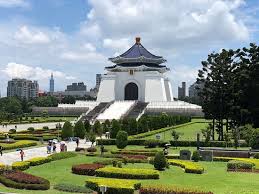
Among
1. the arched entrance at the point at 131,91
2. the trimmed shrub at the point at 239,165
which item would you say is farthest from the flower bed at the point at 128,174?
the arched entrance at the point at 131,91

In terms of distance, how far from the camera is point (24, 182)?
16.9 meters

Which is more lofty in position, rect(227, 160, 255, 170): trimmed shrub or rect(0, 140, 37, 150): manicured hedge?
rect(0, 140, 37, 150): manicured hedge

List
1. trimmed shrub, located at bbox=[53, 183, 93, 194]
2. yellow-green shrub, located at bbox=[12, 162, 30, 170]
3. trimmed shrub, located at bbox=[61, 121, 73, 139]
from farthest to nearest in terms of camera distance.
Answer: trimmed shrub, located at bbox=[61, 121, 73, 139] → yellow-green shrub, located at bbox=[12, 162, 30, 170] → trimmed shrub, located at bbox=[53, 183, 93, 194]

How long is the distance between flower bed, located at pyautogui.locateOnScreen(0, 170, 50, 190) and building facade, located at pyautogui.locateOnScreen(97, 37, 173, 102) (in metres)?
69.1

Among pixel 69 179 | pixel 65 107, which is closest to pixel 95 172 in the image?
pixel 69 179

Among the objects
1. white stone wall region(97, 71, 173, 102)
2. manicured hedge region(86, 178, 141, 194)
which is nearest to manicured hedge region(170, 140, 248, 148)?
manicured hedge region(86, 178, 141, 194)

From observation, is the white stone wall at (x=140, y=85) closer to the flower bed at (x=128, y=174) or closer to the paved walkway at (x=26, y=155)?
the paved walkway at (x=26, y=155)

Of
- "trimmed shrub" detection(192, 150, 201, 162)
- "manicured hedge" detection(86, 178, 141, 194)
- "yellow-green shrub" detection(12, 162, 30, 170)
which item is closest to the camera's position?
"manicured hedge" detection(86, 178, 141, 194)

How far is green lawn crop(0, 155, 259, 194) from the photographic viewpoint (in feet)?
55.6

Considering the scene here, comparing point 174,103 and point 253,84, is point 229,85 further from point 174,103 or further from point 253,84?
point 174,103

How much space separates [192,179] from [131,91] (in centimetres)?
7052

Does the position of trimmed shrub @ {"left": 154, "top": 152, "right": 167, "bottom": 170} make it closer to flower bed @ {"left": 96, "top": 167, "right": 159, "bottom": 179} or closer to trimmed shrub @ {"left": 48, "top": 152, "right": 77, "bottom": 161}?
flower bed @ {"left": 96, "top": 167, "right": 159, "bottom": 179}

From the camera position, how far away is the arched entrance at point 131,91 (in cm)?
8894

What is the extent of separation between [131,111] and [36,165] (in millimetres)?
48567
